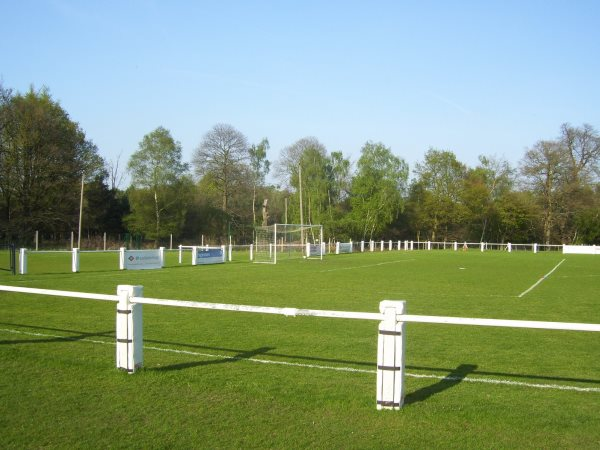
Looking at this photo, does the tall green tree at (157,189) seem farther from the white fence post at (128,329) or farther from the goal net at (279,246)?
the white fence post at (128,329)

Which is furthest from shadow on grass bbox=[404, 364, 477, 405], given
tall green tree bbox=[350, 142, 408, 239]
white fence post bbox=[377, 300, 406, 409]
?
tall green tree bbox=[350, 142, 408, 239]

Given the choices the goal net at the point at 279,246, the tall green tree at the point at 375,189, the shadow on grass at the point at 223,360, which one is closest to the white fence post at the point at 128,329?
the shadow on grass at the point at 223,360

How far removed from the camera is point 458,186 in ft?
262

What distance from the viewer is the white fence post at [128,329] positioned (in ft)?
21.3

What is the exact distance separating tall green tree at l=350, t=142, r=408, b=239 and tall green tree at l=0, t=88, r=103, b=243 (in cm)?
3357

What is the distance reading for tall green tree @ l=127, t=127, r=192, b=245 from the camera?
6259cm

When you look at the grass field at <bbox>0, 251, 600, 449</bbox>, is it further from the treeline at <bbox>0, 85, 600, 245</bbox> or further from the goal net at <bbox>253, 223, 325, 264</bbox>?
the treeline at <bbox>0, 85, 600, 245</bbox>

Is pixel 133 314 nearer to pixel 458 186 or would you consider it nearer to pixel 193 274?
pixel 193 274

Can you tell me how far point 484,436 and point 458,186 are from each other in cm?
7816

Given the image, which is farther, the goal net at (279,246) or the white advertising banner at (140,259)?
the goal net at (279,246)

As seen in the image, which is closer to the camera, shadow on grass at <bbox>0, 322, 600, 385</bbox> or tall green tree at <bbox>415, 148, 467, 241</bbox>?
shadow on grass at <bbox>0, 322, 600, 385</bbox>

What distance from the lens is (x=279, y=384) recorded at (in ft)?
20.8

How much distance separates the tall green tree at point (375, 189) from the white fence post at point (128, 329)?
66.4 meters

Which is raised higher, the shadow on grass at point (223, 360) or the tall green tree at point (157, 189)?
the tall green tree at point (157, 189)
